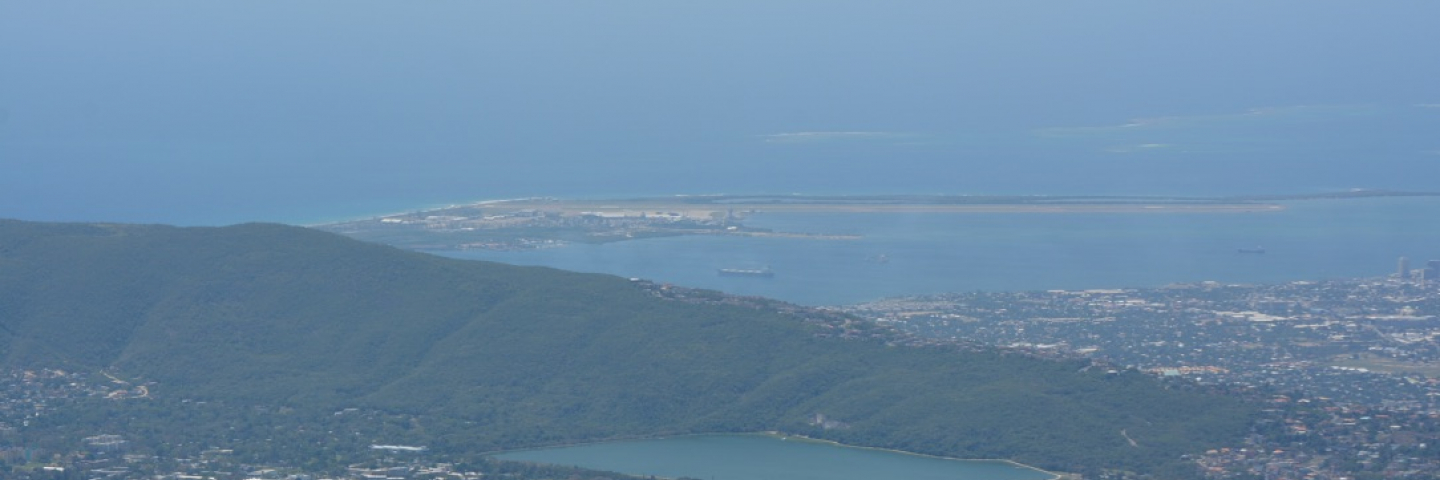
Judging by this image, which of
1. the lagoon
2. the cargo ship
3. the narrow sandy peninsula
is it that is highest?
the narrow sandy peninsula

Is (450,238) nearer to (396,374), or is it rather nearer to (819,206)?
(819,206)

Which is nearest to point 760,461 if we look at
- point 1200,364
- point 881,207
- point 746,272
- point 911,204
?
point 1200,364

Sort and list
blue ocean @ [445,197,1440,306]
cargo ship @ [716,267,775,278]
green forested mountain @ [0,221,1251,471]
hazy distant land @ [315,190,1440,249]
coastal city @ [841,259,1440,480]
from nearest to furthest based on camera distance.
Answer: coastal city @ [841,259,1440,480] < green forested mountain @ [0,221,1251,471] < blue ocean @ [445,197,1440,306] < cargo ship @ [716,267,775,278] < hazy distant land @ [315,190,1440,249]

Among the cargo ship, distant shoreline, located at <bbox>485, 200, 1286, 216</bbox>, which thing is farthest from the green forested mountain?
distant shoreline, located at <bbox>485, 200, 1286, 216</bbox>

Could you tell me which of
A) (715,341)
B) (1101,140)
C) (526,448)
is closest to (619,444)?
(526,448)

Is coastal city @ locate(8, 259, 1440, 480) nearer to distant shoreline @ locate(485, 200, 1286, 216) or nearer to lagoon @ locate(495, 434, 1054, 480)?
lagoon @ locate(495, 434, 1054, 480)

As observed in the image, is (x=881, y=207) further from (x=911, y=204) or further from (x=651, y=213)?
(x=651, y=213)
